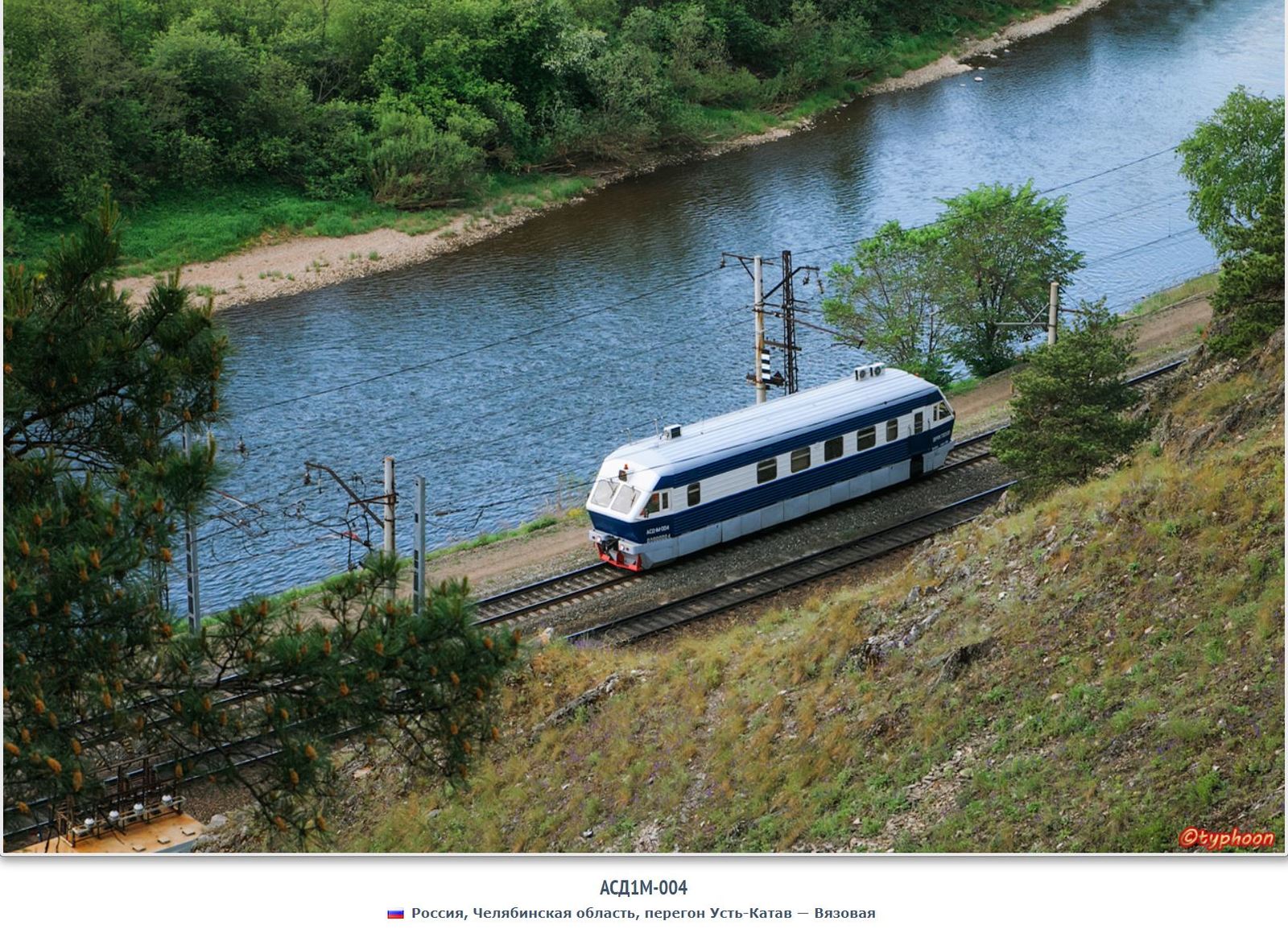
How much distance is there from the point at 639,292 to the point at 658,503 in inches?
→ 928

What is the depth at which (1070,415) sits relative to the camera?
28156 mm

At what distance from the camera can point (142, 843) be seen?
16156 millimetres

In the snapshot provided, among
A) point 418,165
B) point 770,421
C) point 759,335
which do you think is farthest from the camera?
point 418,165

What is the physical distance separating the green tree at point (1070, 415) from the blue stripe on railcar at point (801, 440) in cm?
448

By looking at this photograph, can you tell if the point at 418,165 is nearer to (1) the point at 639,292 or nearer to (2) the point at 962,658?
(1) the point at 639,292

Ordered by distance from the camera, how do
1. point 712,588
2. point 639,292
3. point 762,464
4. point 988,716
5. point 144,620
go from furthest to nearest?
point 639,292 < point 762,464 < point 712,588 < point 988,716 < point 144,620

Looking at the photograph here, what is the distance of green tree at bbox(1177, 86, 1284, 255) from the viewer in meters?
41.7

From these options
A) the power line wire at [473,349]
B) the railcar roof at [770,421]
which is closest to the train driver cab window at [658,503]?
the railcar roof at [770,421]

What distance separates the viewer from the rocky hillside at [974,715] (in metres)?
15.0

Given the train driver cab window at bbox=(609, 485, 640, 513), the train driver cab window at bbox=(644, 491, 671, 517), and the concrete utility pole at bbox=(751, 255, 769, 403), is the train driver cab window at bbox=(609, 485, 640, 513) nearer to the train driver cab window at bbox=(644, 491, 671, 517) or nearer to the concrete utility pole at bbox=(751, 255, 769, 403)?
the train driver cab window at bbox=(644, 491, 671, 517)

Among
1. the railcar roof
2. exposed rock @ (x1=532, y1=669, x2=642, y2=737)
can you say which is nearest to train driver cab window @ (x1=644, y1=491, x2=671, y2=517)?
the railcar roof

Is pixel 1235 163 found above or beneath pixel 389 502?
above

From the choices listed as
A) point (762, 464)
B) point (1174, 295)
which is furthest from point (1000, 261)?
point (762, 464)

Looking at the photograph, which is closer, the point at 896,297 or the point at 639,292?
the point at 896,297
